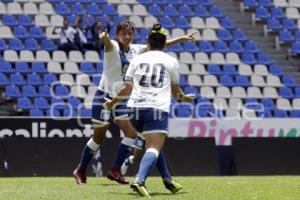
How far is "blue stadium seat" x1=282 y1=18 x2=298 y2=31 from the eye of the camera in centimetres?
A: 2777

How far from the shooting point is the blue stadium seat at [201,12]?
2705 centimetres

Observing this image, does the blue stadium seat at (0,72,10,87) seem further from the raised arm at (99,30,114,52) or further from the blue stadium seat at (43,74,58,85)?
the raised arm at (99,30,114,52)

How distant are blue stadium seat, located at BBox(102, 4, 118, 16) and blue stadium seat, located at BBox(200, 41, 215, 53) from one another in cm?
299

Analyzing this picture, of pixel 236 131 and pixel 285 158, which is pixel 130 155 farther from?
pixel 236 131

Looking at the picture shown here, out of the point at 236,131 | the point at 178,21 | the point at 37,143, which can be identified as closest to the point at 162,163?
the point at 37,143

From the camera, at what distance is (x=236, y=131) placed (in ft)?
66.9

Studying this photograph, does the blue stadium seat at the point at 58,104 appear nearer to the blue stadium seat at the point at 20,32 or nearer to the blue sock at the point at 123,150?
the blue stadium seat at the point at 20,32

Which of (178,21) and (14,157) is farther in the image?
(178,21)

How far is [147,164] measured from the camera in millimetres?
9195

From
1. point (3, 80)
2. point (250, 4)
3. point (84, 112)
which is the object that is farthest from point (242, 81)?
point (3, 80)

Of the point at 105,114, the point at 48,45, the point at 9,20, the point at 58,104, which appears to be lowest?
the point at 58,104

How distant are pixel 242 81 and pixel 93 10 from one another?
5.30 meters

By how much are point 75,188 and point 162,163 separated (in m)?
1.26

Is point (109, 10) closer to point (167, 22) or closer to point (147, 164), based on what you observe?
point (167, 22)
